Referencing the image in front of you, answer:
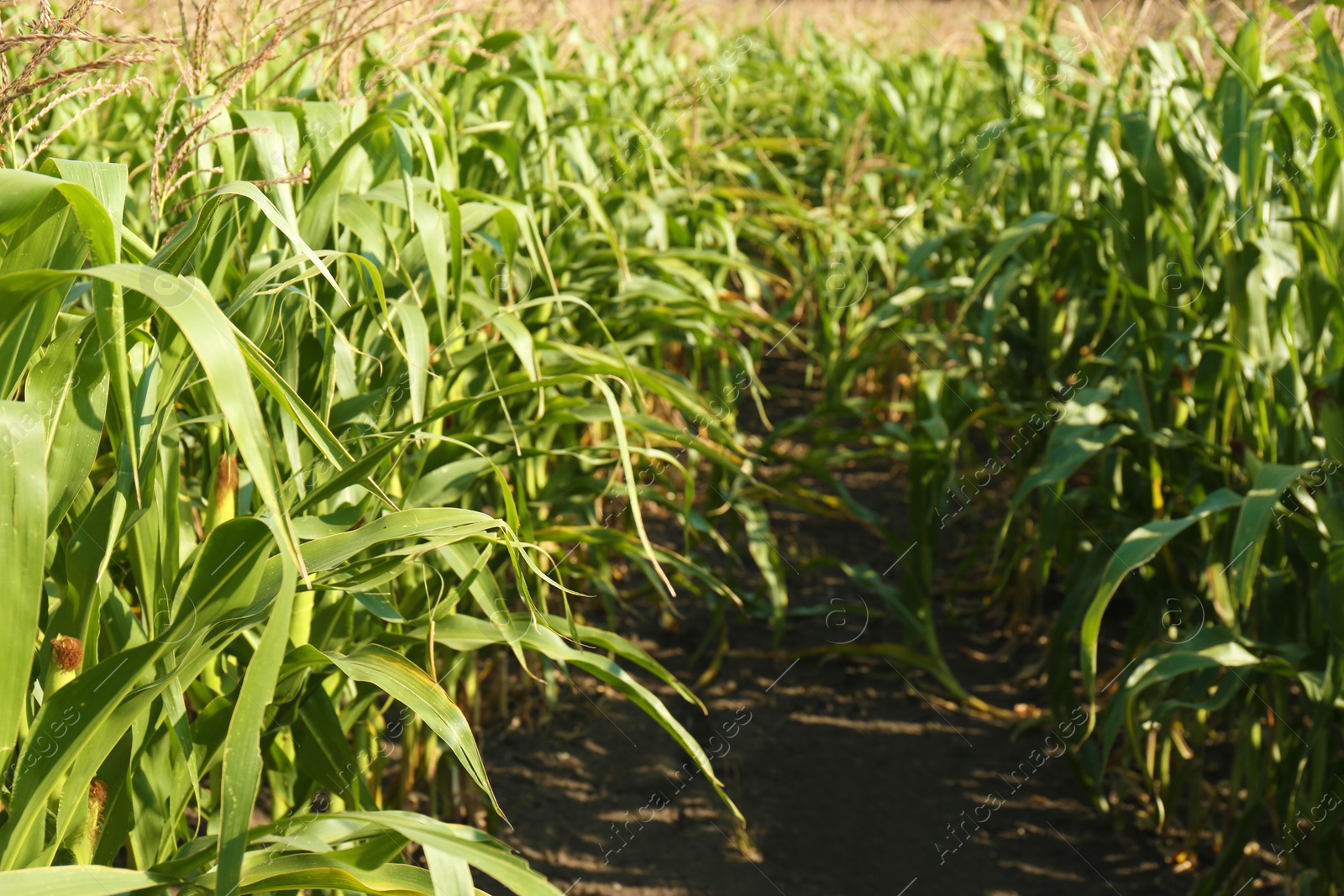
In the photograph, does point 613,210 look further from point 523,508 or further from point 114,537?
point 114,537

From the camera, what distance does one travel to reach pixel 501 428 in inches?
63.2

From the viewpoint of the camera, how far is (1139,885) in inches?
73.4

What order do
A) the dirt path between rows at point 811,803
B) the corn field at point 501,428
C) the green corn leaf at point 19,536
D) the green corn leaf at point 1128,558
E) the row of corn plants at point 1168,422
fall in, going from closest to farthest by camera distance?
the green corn leaf at point 19,536 → the corn field at point 501,428 → the green corn leaf at point 1128,558 → the row of corn plants at point 1168,422 → the dirt path between rows at point 811,803

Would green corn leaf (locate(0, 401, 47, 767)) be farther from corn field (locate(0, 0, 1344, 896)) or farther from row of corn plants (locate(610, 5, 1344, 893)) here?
row of corn plants (locate(610, 5, 1344, 893))

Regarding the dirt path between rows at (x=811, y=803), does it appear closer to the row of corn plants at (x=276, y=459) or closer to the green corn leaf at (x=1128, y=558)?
the row of corn plants at (x=276, y=459)

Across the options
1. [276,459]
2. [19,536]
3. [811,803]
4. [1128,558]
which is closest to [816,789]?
[811,803]

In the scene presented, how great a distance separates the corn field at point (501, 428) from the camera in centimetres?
83

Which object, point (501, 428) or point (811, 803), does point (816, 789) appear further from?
point (501, 428)

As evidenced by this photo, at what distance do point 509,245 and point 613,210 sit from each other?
0.77 meters

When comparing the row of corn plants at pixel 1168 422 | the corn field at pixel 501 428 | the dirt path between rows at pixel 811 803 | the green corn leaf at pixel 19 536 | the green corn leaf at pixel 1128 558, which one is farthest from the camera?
the dirt path between rows at pixel 811 803

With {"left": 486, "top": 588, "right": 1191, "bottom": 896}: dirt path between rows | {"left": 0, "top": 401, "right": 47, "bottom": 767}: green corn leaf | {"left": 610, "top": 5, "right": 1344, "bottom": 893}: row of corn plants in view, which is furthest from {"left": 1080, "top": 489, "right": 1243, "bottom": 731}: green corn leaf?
{"left": 0, "top": 401, "right": 47, "bottom": 767}: green corn leaf

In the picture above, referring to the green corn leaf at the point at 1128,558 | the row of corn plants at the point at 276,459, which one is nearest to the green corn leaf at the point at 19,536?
the row of corn plants at the point at 276,459

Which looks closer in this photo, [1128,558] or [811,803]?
[1128,558]

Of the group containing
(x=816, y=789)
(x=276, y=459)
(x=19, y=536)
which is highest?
(x=19, y=536)
